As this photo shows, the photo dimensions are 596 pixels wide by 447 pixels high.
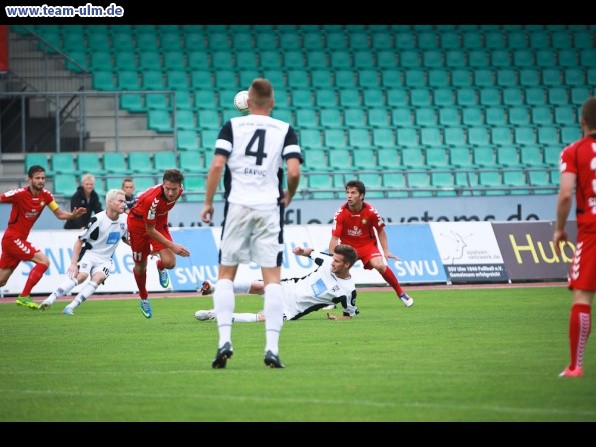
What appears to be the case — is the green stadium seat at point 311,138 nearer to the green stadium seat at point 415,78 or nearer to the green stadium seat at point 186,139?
the green stadium seat at point 186,139

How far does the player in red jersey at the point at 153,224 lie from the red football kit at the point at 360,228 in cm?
290

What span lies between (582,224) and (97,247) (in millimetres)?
11178

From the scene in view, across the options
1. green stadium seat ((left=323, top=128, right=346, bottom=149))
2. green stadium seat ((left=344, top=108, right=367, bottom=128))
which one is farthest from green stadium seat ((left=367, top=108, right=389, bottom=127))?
green stadium seat ((left=323, top=128, right=346, bottom=149))

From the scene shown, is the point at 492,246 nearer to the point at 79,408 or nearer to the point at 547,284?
the point at 547,284

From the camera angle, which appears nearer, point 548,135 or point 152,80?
point 152,80

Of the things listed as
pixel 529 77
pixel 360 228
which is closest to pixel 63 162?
pixel 360 228

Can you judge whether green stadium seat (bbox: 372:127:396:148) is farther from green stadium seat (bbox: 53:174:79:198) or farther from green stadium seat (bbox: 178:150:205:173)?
green stadium seat (bbox: 53:174:79:198)

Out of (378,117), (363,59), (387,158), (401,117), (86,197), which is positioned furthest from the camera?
(363,59)

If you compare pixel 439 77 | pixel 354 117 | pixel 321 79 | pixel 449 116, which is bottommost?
pixel 449 116

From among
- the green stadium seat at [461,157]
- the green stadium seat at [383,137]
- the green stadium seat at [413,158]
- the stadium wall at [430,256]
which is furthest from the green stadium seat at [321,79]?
the stadium wall at [430,256]

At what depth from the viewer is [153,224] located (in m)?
15.2

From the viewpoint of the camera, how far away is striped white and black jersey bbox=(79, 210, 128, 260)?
17.9 meters

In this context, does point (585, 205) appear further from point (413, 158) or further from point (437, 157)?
point (437, 157)

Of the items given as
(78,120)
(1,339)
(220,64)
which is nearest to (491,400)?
(1,339)
